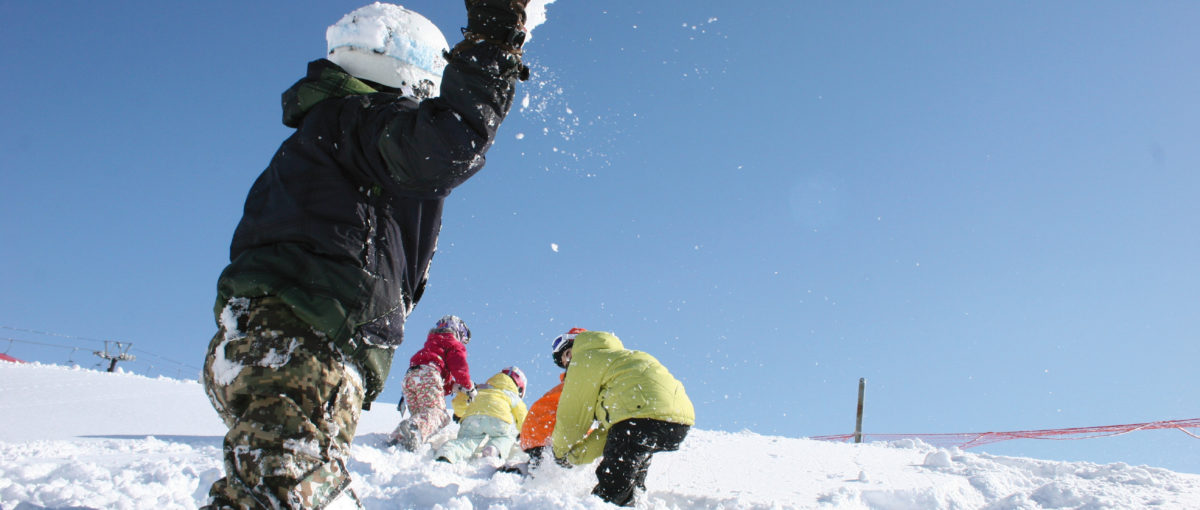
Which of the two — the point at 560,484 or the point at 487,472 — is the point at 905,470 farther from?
the point at 487,472

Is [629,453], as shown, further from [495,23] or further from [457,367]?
[457,367]

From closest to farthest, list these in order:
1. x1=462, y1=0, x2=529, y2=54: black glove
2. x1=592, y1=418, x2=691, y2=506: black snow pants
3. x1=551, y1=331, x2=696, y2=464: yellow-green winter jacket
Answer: x1=462, y1=0, x2=529, y2=54: black glove, x1=592, y1=418, x2=691, y2=506: black snow pants, x1=551, y1=331, x2=696, y2=464: yellow-green winter jacket

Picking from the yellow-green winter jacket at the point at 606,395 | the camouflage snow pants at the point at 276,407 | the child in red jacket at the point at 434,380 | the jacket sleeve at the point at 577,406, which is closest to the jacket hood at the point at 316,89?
the camouflage snow pants at the point at 276,407

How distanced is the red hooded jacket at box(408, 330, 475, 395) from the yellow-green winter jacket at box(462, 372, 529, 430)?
0.44 meters

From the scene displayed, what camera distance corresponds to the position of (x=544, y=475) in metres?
4.21

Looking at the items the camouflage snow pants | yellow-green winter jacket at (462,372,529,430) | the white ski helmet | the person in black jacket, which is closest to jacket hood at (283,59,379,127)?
the person in black jacket

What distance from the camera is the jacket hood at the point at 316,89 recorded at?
1.83 metres

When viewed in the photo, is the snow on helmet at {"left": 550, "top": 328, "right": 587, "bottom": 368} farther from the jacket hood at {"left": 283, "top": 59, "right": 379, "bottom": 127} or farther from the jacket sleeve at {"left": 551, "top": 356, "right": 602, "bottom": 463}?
the jacket hood at {"left": 283, "top": 59, "right": 379, "bottom": 127}

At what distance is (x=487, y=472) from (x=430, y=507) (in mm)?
2028

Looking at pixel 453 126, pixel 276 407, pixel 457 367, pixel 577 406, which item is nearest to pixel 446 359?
pixel 457 367

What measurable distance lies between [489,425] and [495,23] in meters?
4.18

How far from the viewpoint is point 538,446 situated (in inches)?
179

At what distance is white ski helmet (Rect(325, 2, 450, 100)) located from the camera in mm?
2000

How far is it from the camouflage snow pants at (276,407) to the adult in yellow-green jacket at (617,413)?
7.22ft
